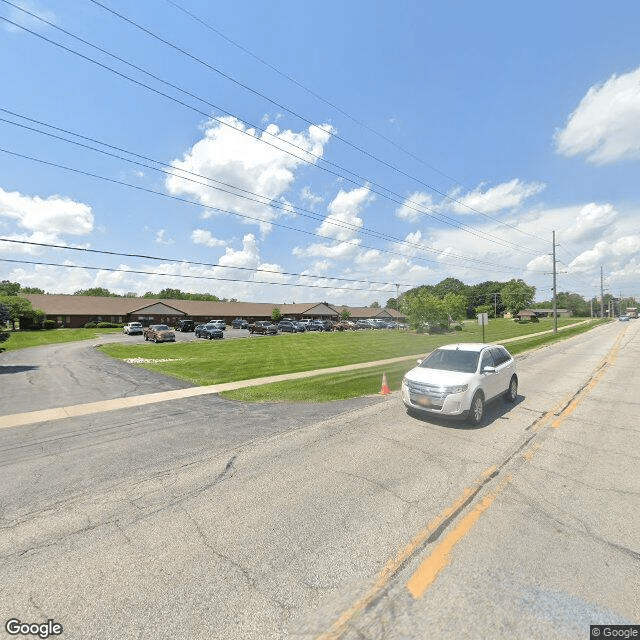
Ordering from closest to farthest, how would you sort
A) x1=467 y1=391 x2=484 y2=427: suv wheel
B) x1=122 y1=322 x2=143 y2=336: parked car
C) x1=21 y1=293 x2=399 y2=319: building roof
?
1. x1=467 y1=391 x2=484 y2=427: suv wheel
2. x1=122 y1=322 x2=143 y2=336: parked car
3. x1=21 y1=293 x2=399 y2=319: building roof

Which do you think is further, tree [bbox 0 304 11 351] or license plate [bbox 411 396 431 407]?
tree [bbox 0 304 11 351]

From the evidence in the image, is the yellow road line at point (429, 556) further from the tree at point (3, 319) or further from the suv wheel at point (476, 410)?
the tree at point (3, 319)

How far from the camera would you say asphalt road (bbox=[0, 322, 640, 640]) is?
2.84 meters

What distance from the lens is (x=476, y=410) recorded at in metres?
7.81

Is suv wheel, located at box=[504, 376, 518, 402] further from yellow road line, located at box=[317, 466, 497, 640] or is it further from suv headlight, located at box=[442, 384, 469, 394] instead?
yellow road line, located at box=[317, 466, 497, 640]

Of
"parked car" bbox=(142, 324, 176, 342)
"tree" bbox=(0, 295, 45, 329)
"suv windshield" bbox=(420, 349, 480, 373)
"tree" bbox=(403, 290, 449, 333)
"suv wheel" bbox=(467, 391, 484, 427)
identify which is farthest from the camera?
"tree" bbox=(403, 290, 449, 333)

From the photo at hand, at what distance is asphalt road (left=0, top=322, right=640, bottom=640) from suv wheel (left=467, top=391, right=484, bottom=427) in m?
0.25

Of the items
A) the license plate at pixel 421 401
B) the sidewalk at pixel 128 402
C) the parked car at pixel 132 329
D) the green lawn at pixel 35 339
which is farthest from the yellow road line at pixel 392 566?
the parked car at pixel 132 329

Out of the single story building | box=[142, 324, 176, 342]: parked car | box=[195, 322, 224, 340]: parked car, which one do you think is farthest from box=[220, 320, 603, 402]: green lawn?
the single story building

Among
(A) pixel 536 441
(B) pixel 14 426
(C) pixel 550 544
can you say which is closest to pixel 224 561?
(C) pixel 550 544

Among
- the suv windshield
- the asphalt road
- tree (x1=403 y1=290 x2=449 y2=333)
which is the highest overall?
tree (x1=403 y1=290 x2=449 y2=333)

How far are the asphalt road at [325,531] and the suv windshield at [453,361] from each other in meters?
1.47

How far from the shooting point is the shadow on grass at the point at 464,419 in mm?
7766

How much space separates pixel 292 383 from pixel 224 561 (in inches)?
379
